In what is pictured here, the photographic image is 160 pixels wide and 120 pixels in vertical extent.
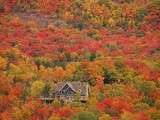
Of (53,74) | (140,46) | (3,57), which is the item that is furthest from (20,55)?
(140,46)

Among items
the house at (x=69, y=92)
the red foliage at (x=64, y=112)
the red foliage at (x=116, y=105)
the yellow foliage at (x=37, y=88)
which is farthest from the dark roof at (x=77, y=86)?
the red foliage at (x=64, y=112)

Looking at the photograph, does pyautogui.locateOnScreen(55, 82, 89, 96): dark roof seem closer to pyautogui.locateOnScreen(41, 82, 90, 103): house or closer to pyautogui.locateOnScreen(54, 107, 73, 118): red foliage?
pyautogui.locateOnScreen(41, 82, 90, 103): house

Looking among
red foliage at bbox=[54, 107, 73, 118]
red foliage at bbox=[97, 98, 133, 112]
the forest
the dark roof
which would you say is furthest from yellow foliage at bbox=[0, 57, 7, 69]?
red foliage at bbox=[97, 98, 133, 112]

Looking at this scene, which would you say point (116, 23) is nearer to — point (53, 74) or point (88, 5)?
point (88, 5)

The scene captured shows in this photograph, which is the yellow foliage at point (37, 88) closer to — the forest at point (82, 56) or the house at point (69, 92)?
the forest at point (82, 56)

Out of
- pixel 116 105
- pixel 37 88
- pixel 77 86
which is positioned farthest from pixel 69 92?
pixel 116 105

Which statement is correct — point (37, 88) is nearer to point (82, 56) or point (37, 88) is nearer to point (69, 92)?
point (69, 92)
